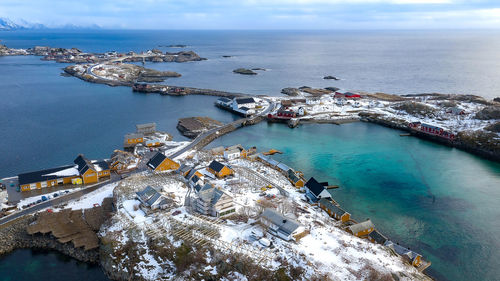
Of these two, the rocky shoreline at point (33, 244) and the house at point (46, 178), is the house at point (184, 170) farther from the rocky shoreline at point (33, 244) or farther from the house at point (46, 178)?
the rocky shoreline at point (33, 244)

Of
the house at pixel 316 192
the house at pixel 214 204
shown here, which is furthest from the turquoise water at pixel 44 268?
the house at pixel 316 192

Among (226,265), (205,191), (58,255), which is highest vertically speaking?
(205,191)

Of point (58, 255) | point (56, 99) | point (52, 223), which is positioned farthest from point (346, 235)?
point (56, 99)

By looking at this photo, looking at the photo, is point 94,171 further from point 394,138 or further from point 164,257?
point 394,138

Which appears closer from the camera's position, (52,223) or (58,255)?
(58,255)

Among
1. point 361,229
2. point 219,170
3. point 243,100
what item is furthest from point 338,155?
point 243,100

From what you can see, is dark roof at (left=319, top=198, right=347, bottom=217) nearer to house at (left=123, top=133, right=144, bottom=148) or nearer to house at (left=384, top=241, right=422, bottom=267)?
house at (left=384, top=241, right=422, bottom=267)

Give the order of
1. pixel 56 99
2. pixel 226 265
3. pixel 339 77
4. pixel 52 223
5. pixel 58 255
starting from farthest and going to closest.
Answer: pixel 339 77
pixel 56 99
pixel 52 223
pixel 58 255
pixel 226 265

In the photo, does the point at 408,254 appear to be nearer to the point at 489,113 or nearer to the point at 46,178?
the point at 46,178
